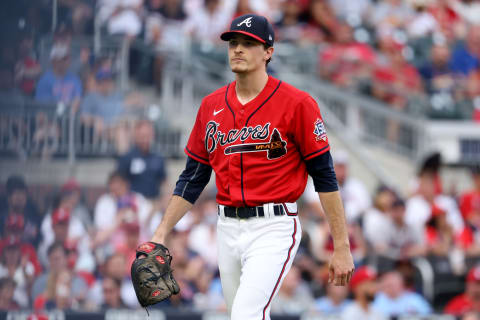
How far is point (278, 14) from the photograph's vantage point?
11852 millimetres

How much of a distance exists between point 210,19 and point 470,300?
17.9 feet

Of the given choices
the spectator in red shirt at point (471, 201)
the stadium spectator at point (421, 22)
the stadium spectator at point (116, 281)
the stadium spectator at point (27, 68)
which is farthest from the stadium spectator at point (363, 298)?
the stadium spectator at point (421, 22)

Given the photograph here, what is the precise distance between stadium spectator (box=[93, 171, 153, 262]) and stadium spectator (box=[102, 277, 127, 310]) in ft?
1.50

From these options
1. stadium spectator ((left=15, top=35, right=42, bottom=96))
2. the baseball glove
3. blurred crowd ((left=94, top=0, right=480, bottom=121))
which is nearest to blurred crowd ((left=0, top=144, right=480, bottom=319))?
stadium spectator ((left=15, top=35, right=42, bottom=96))

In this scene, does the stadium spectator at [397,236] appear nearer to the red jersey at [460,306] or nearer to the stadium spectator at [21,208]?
the red jersey at [460,306]

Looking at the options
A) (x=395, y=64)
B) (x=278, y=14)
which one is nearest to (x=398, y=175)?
(x=395, y=64)

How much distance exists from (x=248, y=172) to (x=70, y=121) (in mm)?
3582

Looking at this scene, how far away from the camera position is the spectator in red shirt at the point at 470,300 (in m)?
7.38

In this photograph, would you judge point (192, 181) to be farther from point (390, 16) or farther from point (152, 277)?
point (390, 16)

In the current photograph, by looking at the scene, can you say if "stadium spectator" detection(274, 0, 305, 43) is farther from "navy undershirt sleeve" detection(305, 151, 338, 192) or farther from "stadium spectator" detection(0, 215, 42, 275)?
"navy undershirt sleeve" detection(305, 151, 338, 192)

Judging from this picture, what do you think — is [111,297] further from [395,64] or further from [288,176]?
[395,64]

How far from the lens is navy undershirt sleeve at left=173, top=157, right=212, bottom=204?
4.05 m

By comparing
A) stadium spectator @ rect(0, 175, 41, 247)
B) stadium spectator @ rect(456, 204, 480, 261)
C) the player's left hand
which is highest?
the player's left hand

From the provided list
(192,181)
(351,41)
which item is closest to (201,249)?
(192,181)
